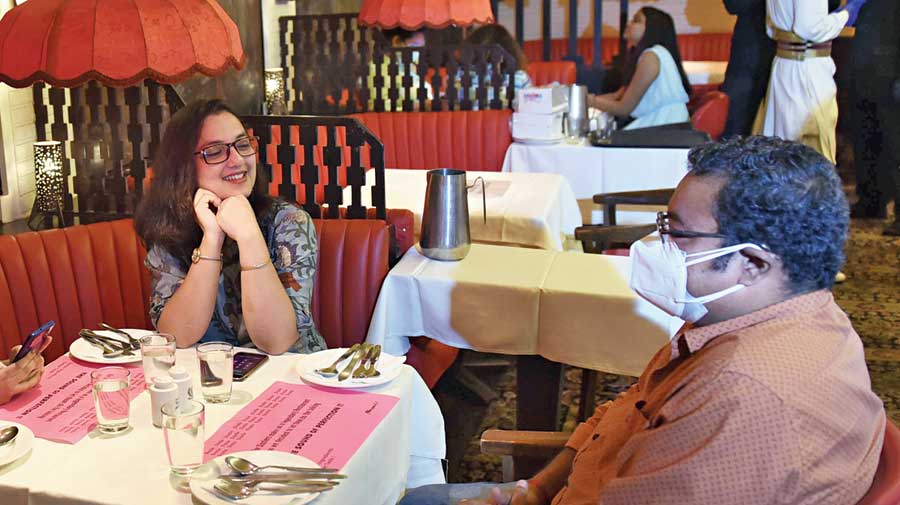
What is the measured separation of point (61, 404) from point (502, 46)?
12.7 feet

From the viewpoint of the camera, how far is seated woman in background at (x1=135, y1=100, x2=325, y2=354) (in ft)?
6.79

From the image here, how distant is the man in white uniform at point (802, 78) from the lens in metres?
5.40

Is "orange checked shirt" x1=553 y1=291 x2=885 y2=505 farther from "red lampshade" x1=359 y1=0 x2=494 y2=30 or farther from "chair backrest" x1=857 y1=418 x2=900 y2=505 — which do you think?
"red lampshade" x1=359 y1=0 x2=494 y2=30

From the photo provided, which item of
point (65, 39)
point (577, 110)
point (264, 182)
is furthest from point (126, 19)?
point (577, 110)

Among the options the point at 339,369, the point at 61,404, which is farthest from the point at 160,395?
the point at 339,369

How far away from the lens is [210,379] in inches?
68.1

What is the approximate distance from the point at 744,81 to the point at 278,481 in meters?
6.55

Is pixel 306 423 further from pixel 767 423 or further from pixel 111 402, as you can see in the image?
pixel 767 423

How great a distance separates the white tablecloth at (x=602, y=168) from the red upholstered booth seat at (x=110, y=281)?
203cm

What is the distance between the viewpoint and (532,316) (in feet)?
8.45

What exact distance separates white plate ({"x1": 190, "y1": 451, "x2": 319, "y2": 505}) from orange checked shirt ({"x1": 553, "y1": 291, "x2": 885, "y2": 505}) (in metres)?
0.46

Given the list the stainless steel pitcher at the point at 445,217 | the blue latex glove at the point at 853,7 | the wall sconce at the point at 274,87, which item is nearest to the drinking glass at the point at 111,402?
the stainless steel pitcher at the point at 445,217

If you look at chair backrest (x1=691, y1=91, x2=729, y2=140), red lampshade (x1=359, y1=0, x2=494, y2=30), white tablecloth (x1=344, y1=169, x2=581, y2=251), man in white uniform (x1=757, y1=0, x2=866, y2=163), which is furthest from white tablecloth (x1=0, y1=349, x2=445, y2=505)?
man in white uniform (x1=757, y1=0, x2=866, y2=163)

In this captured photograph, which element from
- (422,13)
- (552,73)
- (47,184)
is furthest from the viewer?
(552,73)
